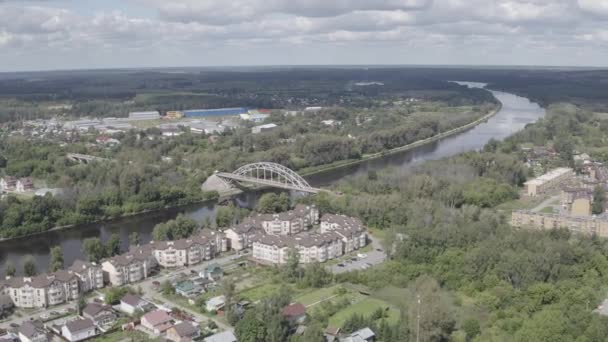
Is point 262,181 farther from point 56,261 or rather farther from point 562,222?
point 562,222

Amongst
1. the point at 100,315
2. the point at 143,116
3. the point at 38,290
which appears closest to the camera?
the point at 100,315

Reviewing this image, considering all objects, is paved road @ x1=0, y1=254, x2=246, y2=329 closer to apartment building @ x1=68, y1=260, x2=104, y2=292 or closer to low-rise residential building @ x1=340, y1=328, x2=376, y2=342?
apartment building @ x1=68, y1=260, x2=104, y2=292

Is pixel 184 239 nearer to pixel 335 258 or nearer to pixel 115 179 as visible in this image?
pixel 335 258

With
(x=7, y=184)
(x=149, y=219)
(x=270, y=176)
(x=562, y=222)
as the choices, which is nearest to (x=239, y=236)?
(x=149, y=219)

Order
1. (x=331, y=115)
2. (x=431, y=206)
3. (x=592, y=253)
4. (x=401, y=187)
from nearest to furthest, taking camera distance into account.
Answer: (x=592, y=253) → (x=431, y=206) → (x=401, y=187) → (x=331, y=115)

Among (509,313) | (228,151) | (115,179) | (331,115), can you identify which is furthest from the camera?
(331,115)

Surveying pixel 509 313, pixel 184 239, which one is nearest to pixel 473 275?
pixel 509 313

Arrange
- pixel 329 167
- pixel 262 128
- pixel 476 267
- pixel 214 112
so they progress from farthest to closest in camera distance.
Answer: pixel 214 112
pixel 262 128
pixel 329 167
pixel 476 267
